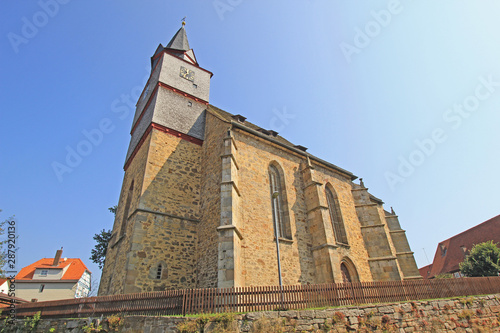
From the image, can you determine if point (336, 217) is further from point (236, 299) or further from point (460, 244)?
point (460, 244)

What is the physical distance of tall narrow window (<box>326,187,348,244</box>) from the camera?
55.4 feet

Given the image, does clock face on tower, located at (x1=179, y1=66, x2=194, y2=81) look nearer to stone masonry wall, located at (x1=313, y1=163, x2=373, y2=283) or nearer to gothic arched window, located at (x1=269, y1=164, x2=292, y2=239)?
gothic arched window, located at (x1=269, y1=164, x2=292, y2=239)

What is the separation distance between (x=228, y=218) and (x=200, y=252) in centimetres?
304

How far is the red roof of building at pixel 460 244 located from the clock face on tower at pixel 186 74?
121 feet

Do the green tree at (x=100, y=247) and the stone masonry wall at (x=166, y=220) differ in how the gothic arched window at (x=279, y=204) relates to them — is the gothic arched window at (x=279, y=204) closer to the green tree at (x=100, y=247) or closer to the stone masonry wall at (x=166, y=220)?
the stone masonry wall at (x=166, y=220)

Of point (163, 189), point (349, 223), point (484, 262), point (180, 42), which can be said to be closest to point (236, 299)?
point (163, 189)

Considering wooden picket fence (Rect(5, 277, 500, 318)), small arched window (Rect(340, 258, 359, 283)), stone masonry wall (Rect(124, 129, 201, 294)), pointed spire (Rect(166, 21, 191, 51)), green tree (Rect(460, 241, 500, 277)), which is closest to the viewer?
wooden picket fence (Rect(5, 277, 500, 318))

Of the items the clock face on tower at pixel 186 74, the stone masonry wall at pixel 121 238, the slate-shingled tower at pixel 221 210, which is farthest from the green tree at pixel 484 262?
the clock face on tower at pixel 186 74

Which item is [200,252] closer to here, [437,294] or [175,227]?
[175,227]

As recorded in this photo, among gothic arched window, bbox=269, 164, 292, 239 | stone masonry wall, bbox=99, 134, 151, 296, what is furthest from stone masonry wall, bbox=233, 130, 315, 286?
stone masonry wall, bbox=99, 134, 151, 296

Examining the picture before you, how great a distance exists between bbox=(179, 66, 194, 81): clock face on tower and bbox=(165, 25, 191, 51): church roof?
274 cm

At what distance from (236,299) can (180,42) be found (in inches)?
852

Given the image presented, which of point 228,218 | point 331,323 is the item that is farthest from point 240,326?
point 228,218

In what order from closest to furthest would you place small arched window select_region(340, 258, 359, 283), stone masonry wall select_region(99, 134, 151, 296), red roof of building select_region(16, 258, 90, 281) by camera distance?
stone masonry wall select_region(99, 134, 151, 296) < small arched window select_region(340, 258, 359, 283) < red roof of building select_region(16, 258, 90, 281)
